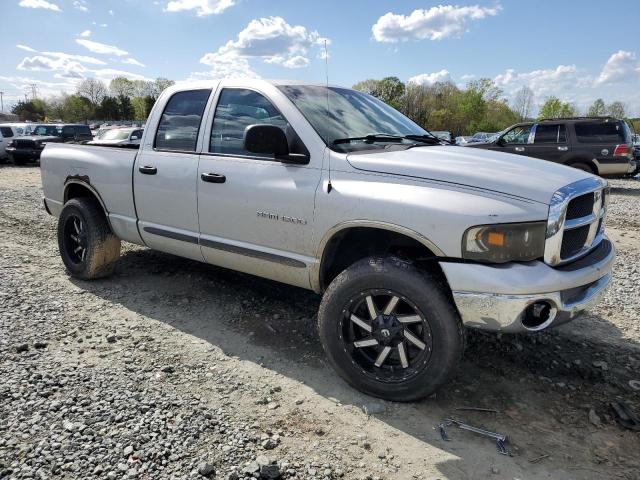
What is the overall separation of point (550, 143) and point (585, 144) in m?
0.84

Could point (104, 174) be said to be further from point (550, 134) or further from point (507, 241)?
point (550, 134)

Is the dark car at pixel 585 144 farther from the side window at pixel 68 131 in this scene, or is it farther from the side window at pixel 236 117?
the side window at pixel 68 131

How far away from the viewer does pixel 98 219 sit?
4801 mm

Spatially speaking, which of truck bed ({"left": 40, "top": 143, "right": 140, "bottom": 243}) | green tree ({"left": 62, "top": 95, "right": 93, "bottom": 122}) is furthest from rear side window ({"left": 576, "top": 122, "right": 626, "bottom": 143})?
green tree ({"left": 62, "top": 95, "right": 93, "bottom": 122})

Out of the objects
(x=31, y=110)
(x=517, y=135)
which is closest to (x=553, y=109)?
(x=517, y=135)

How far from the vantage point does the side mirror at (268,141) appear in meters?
3.14

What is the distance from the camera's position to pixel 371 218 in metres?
2.87

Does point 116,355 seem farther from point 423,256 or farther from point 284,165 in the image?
point 423,256

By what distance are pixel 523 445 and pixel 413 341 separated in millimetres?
787

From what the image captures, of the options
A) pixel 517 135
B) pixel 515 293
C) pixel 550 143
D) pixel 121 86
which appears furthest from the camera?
pixel 121 86

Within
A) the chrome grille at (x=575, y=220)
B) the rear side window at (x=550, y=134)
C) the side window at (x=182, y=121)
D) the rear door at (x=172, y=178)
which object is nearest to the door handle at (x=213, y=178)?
the rear door at (x=172, y=178)

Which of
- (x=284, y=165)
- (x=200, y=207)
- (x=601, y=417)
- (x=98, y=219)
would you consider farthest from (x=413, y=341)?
(x=98, y=219)

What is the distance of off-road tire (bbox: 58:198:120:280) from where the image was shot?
4766mm

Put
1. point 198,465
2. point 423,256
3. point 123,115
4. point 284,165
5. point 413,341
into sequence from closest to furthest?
point 198,465 < point 413,341 < point 423,256 < point 284,165 < point 123,115
